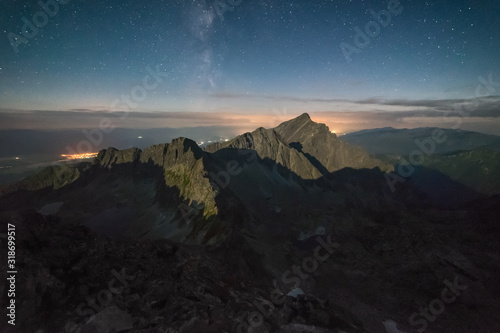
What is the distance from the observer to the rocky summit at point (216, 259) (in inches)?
839

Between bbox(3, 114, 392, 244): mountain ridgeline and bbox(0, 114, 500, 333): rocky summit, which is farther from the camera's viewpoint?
bbox(3, 114, 392, 244): mountain ridgeline

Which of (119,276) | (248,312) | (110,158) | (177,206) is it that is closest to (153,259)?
(119,276)

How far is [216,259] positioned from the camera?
51219 mm

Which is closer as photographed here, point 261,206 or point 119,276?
point 119,276

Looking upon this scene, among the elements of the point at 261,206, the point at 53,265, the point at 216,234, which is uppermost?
the point at 53,265

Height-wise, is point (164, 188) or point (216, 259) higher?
point (164, 188)

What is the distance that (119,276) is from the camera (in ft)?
85.9

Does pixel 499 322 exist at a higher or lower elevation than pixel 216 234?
lower

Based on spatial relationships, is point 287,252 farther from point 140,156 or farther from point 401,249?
point 140,156

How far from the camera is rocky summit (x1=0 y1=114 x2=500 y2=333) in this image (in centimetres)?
2131

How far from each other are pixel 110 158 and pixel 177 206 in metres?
112

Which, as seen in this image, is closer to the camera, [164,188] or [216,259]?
[216,259]

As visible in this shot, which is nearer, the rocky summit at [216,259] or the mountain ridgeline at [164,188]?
the rocky summit at [216,259]

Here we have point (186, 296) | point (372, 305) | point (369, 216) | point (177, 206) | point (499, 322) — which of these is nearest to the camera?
point (186, 296)
